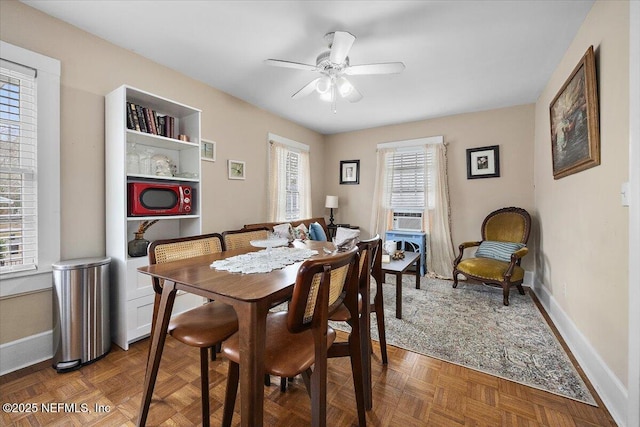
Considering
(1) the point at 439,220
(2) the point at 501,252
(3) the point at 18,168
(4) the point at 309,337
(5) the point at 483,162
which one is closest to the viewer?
(4) the point at 309,337

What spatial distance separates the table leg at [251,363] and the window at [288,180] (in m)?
3.06

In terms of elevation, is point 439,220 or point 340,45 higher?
point 340,45

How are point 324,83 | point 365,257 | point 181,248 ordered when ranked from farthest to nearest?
1. point 324,83
2. point 181,248
3. point 365,257

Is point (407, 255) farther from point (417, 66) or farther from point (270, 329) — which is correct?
point (270, 329)

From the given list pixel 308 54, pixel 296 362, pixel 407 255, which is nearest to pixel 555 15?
pixel 308 54

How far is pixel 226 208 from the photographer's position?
10.9ft

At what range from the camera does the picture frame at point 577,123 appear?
1.72m

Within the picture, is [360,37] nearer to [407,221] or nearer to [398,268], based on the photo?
[398,268]

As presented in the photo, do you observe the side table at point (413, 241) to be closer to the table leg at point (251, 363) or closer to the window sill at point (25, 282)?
the table leg at point (251, 363)

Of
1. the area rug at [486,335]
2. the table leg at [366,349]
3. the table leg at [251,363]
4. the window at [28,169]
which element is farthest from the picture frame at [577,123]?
the window at [28,169]

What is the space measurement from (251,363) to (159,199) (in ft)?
6.25

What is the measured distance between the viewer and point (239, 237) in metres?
2.18

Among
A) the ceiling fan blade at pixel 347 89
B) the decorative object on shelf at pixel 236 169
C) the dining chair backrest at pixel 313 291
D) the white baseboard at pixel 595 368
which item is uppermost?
the ceiling fan blade at pixel 347 89

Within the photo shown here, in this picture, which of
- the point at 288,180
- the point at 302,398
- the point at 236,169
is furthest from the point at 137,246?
the point at 288,180
